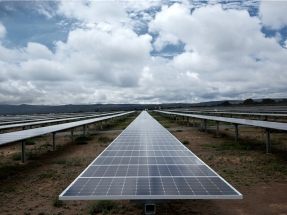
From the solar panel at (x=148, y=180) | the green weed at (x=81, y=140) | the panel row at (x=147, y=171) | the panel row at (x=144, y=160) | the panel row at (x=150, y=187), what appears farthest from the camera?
the green weed at (x=81, y=140)

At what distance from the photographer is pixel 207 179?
647 cm

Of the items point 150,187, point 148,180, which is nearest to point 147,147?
point 148,180

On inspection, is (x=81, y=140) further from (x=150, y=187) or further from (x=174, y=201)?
(x=150, y=187)

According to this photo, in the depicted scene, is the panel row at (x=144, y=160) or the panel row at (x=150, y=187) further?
the panel row at (x=144, y=160)

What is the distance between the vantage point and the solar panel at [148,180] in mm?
5430

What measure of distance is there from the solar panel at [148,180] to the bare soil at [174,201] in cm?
113

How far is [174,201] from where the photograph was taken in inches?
315

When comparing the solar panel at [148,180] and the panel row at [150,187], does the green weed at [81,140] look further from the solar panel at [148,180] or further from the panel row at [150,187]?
the panel row at [150,187]

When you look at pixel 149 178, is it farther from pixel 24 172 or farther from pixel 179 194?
pixel 24 172

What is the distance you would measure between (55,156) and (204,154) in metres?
8.95

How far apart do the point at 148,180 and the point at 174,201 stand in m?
2.06

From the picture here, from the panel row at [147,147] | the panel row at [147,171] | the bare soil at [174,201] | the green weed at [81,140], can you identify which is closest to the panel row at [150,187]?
the panel row at [147,171]

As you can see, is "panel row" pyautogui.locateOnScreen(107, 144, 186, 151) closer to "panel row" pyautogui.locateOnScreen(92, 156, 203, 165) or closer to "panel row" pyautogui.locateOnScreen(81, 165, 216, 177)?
"panel row" pyautogui.locateOnScreen(92, 156, 203, 165)

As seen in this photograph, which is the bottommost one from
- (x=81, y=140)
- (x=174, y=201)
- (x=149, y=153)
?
(x=174, y=201)
